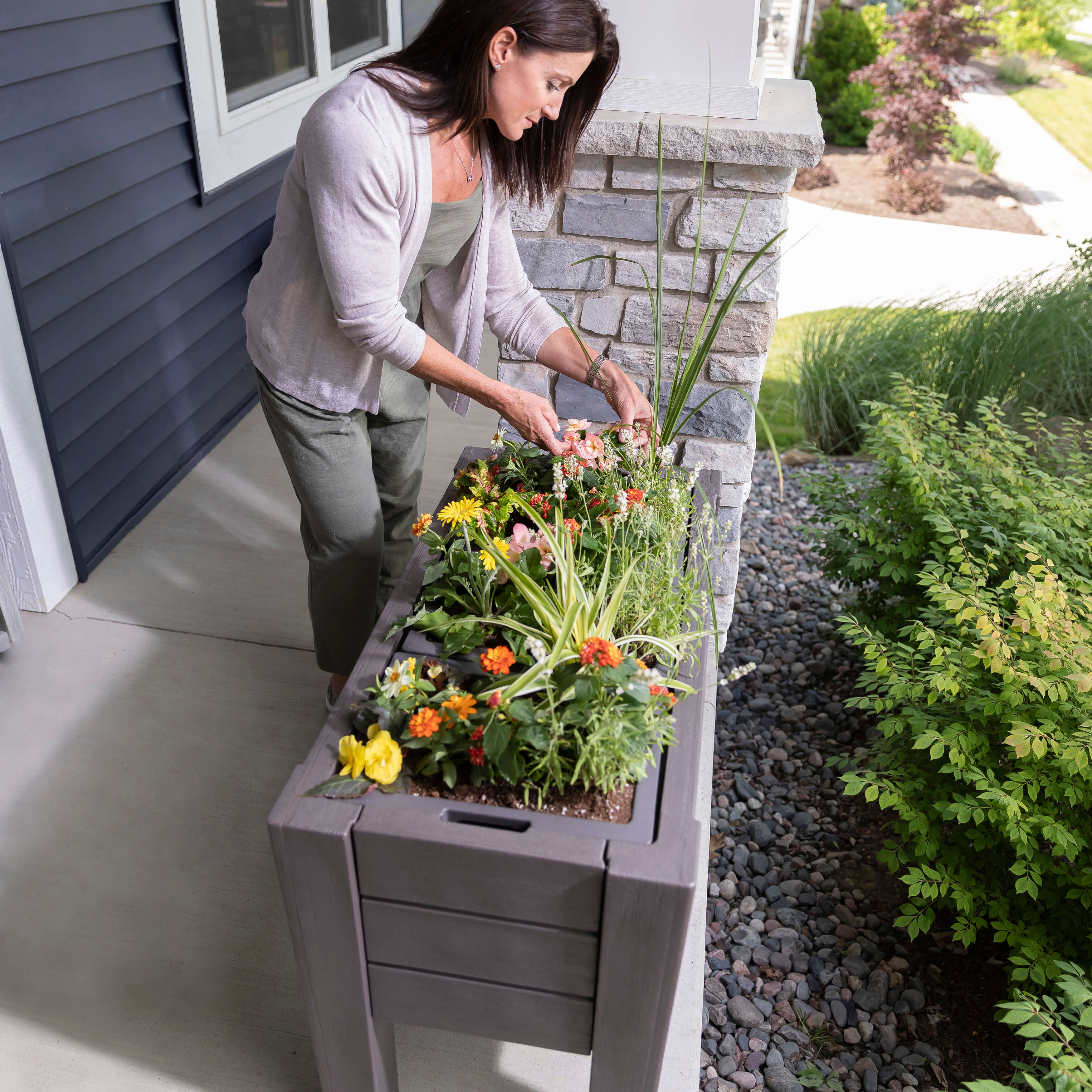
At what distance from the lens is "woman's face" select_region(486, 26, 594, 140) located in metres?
1.37

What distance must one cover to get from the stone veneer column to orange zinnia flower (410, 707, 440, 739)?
1.07 meters

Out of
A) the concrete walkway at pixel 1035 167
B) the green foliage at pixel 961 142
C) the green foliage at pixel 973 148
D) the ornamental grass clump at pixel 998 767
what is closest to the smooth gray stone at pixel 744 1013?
the ornamental grass clump at pixel 998 767

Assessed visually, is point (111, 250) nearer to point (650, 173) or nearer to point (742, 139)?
point (650, 173)

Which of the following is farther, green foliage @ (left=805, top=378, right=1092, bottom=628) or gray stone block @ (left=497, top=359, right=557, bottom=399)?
gray stone block @ (left=497, top=359, right=557, bottom=399)

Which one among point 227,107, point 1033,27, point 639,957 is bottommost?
point 639,957

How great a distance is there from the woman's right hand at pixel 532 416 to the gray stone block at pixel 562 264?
662 mm

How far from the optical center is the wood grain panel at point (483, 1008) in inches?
49.0

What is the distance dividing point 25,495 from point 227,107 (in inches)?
62.3

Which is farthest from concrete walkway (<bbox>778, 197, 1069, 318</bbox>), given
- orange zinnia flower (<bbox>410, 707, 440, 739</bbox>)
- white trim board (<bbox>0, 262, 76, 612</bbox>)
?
orange zinnia flower (<bbox>410, 707, 440, 739</bbox>)

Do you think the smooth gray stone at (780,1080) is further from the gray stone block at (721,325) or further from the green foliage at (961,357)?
the green foliage at (961,357)

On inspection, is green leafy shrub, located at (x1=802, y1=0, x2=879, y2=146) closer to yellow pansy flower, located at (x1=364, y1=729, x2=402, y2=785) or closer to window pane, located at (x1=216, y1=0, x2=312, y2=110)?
window pane, located at (x1=216, y1=0, x2=312, y2=110)

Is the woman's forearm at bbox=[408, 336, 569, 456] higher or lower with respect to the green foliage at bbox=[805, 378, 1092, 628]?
higher

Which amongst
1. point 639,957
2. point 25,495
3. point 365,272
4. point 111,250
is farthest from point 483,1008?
point 111,250

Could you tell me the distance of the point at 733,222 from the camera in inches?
80.0
